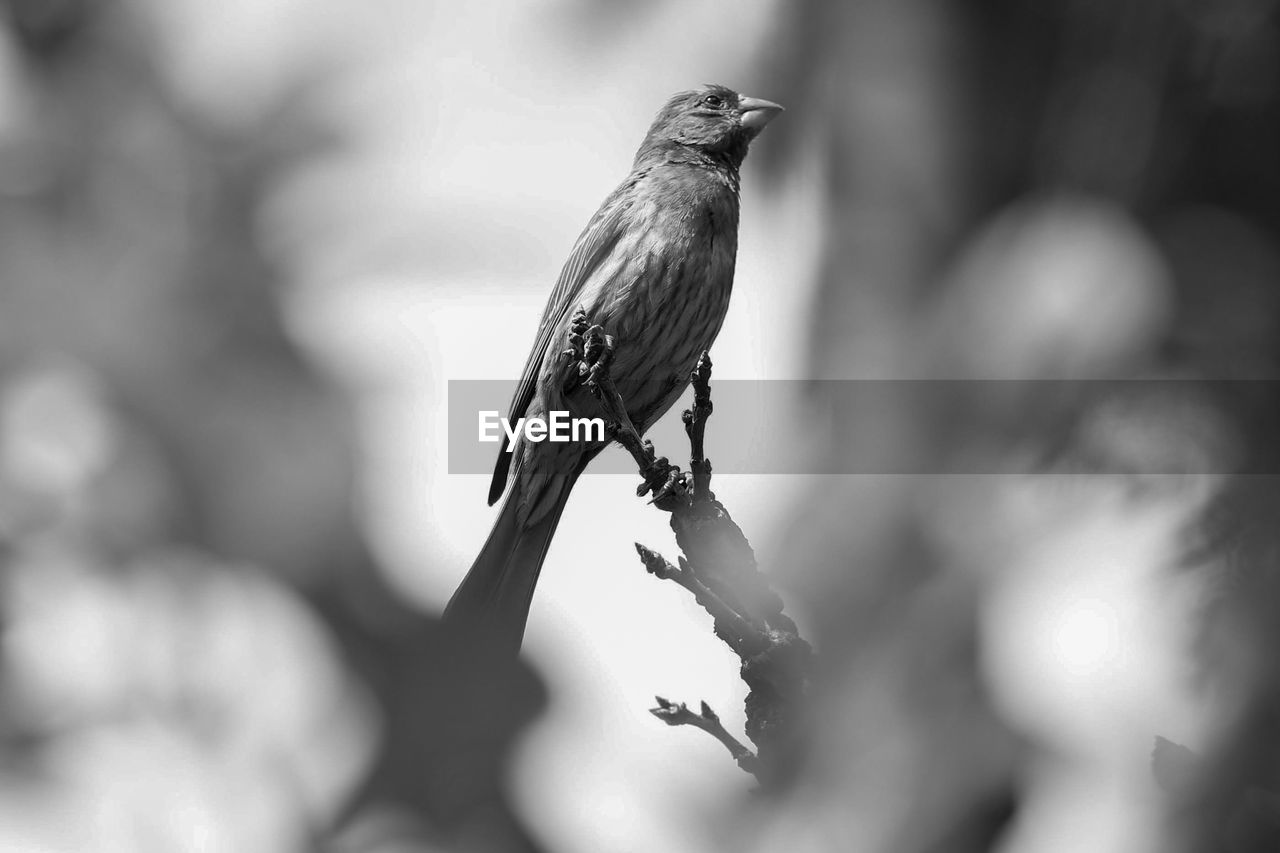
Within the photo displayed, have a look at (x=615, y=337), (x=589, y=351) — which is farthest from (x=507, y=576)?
(x=589, y=351)

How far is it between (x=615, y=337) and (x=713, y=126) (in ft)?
5.22

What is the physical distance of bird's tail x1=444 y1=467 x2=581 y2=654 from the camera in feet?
16.0

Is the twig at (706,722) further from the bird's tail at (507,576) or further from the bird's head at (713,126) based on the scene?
the bird's head at (713,126)

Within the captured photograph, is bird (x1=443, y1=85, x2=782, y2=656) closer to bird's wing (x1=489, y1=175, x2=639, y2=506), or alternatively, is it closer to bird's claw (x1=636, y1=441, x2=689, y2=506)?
bird's wing (x1=489, y1=175, x2=639, y2=506)

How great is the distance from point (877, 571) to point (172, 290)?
5607 millimetres

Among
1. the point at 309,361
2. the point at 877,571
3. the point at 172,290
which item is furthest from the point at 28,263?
the point at 877,571

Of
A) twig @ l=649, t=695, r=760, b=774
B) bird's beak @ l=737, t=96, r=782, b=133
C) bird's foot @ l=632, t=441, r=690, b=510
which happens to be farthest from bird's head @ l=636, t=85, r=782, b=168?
twig @ l=649, t=695, r=760, b=774

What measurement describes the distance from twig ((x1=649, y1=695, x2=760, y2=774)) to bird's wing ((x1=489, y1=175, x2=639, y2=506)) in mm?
1932

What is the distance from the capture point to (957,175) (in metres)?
3.15

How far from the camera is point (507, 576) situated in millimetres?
5082

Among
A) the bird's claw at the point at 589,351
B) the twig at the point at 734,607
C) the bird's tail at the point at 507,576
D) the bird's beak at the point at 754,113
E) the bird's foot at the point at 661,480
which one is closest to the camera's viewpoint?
the twig at the point at 734,607

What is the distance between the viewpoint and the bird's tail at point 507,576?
488 cm

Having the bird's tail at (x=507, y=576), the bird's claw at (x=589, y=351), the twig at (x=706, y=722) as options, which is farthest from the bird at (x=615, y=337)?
the twig at (x=706, y=722)

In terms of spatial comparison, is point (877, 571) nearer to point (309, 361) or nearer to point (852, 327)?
point (852, 327)
